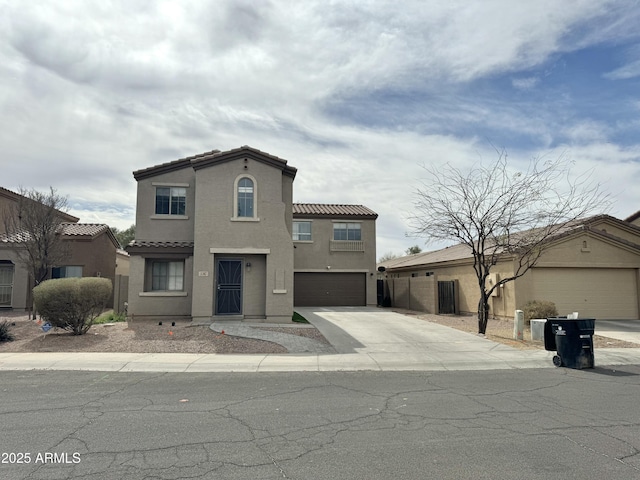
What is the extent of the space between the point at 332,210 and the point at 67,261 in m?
14.4

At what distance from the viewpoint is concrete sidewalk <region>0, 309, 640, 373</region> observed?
10352mm

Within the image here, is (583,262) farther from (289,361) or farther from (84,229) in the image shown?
(84,229)

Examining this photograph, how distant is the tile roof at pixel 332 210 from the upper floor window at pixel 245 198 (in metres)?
9.94

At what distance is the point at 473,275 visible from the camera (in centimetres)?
2175

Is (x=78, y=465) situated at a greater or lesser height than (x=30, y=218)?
lesser

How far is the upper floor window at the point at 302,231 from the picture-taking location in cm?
2692

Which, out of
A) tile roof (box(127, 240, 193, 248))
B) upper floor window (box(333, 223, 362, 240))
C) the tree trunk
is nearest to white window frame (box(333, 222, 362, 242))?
upper floor window (box(333, 223, 362, 240))

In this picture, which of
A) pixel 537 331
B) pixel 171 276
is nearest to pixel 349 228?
pixel 171 276

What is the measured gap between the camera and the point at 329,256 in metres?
26.8

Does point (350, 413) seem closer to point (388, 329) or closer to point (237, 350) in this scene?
point (237, 350)

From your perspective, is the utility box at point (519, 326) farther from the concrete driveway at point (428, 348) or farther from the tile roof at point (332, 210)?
the tile roof at point (332, 210)

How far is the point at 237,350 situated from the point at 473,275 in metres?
13.5

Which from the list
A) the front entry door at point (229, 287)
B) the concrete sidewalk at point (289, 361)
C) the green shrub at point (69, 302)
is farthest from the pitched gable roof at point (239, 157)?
the concrete sidewalk at point (289, 361)

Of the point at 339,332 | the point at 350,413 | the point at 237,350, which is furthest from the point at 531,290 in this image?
the point at 350,413
